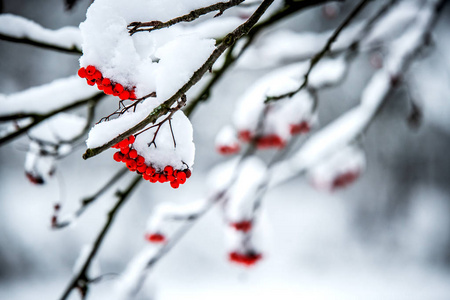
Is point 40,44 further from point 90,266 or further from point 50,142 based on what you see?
point 90,266

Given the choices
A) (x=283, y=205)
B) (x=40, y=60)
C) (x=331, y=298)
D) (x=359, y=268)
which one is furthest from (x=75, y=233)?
(x=359, y=268)

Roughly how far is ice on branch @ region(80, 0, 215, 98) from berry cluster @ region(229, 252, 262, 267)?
2214mm

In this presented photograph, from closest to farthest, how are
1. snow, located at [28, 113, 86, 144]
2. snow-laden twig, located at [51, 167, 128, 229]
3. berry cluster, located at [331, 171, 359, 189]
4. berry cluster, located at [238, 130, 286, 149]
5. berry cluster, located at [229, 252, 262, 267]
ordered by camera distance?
snow-laden twig, located at [51, 167, 128, 229] < snow, located at [28, 113, 86, 144] < berry cluster, located at [229, 252, 262, 267] < berry cluster, located at [238, 130, 286, 149] < berry cluster, located at [331, 171, 359, 189]

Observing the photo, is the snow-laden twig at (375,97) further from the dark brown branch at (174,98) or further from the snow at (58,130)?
the dark brown branch at (174,98)

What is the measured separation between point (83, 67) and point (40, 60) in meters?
9.47

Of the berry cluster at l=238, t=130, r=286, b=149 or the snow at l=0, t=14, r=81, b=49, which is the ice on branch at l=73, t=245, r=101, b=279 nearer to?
the snow at l=0, t=14, r=81, b=49

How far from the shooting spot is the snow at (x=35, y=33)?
1607 millimetres

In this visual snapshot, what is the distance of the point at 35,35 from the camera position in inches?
65.1

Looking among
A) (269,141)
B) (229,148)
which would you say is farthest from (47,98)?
(269,141)

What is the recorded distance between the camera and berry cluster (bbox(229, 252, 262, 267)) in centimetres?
279

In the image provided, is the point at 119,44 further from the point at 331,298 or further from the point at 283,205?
the point at 283,205

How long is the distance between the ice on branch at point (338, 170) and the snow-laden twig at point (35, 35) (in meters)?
2.81

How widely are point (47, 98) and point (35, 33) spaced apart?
348mm

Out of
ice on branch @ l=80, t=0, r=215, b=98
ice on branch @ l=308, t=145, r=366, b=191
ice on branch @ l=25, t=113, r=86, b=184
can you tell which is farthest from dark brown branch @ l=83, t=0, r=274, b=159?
ice on branch @ l=308, t=145, r=366, b=191
